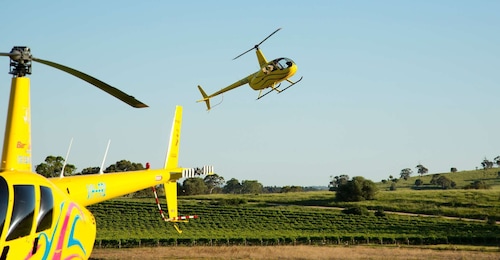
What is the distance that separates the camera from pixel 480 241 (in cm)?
5722

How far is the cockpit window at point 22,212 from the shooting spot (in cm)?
980

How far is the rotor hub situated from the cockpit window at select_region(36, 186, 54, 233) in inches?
88.0

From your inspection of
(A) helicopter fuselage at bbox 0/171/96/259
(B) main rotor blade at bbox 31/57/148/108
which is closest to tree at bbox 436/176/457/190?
(A) helicopter fuselage at bbox 0/171/96/259

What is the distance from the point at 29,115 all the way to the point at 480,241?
53347mm

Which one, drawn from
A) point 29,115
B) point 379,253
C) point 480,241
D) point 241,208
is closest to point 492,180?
point 241,208

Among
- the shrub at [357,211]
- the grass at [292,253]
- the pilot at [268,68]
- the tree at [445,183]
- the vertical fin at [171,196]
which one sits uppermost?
the pilot at [268,68]

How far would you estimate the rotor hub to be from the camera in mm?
11079

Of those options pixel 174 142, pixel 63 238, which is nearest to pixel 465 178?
pixel 174 142

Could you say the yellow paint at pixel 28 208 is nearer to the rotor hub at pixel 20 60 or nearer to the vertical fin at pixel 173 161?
the rotor hub at pixel 20 60

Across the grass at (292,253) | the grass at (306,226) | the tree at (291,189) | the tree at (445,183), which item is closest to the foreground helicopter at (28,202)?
the grass at (292,253)

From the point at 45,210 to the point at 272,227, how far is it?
207ft

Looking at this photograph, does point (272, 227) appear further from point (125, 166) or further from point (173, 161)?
point (125, 166)

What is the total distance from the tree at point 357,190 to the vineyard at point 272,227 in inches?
370

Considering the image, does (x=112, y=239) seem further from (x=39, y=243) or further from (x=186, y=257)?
(x=39, y=243)
